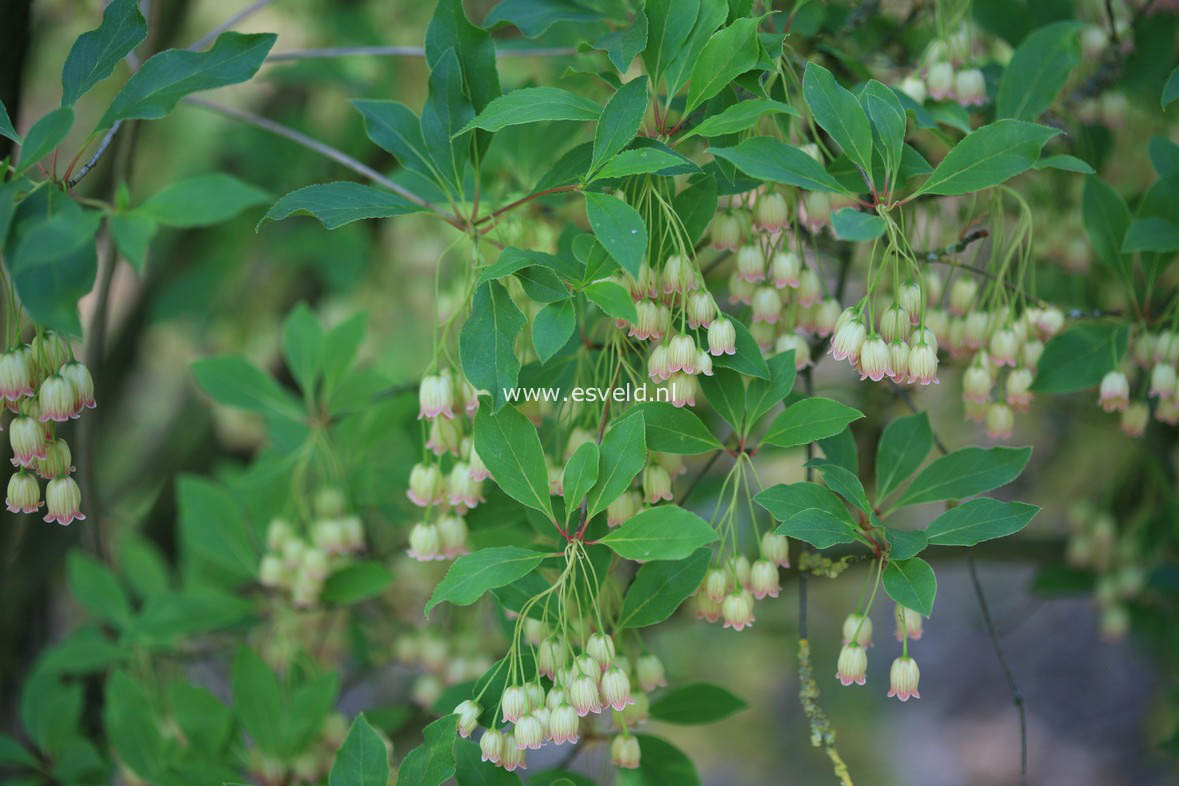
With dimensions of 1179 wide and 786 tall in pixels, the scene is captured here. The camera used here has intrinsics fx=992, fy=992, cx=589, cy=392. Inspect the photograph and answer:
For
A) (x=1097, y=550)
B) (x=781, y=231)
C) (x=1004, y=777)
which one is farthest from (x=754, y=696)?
(x=781, y=231)

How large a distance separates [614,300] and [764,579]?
42cm

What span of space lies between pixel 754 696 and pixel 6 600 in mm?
2929

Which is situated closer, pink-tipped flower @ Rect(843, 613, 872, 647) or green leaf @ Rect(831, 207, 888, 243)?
green leaf @ Rect(831, 207, 888, 243)

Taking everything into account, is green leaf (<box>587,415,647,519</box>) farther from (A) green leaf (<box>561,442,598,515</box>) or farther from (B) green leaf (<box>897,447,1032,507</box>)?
(B) green leaf (<box>897,447,1032,507</box>)

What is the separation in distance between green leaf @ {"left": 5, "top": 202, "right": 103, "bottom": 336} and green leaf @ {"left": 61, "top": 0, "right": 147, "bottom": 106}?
23 centimetres

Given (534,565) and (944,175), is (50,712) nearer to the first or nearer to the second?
(534,565)

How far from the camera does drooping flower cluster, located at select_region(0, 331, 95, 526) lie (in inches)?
42.8

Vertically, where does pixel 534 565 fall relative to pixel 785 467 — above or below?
above

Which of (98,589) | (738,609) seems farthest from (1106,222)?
(98,589)

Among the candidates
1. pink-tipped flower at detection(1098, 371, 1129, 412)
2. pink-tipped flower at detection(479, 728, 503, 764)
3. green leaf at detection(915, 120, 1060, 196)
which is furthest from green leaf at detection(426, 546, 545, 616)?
pink-tipped flower at detection(1098, 371, 1129, 412)

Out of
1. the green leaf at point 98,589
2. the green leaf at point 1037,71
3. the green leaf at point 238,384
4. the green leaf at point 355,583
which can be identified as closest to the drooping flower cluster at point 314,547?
the green leaf at point 355,583

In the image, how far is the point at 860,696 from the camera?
446 centimetres

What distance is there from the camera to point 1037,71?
141 cm

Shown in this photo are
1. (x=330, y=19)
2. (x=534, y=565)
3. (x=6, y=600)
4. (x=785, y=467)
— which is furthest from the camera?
(x=785, y=467)
